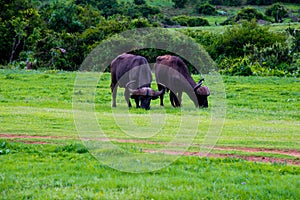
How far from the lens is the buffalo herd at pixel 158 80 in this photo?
2152 cm

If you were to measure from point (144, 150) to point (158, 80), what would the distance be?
449 inches

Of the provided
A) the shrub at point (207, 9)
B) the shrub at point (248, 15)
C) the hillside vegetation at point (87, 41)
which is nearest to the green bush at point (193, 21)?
the shrub at point (248, 15)

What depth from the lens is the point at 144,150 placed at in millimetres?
13117

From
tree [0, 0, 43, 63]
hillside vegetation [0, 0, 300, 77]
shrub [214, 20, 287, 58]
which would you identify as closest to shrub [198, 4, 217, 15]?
hillside vegetation [0, 0, 300, 77]

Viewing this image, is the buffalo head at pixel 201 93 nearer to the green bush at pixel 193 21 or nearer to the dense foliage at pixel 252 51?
the dense foliage at pixel 252 51

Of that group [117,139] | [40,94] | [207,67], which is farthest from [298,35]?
[117,139]

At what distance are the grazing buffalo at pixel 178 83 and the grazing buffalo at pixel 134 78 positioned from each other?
4.13 ft

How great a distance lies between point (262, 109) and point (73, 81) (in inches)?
515

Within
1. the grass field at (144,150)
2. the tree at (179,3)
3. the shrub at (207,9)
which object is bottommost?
the grass field at (144,150)

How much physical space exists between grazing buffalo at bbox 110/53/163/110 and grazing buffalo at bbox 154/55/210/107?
1259mm

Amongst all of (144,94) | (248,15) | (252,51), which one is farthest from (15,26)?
(248,15)

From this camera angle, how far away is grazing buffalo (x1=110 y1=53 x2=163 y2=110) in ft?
68.8

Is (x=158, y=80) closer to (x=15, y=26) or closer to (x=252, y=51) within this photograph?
(x=252, y=51)

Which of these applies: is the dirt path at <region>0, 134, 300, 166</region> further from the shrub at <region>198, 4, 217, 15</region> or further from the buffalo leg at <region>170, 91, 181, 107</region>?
the shrub at <region>198, 4, 217, 15</region>
